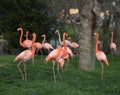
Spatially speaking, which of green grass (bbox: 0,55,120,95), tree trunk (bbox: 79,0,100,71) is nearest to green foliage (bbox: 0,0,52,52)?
green grass (bbox: 0,55,120,95)

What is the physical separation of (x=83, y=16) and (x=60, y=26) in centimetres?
936

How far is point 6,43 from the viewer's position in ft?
73.1

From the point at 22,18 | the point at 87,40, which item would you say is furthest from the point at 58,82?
the point at 22,18

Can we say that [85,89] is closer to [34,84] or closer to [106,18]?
[34,84]

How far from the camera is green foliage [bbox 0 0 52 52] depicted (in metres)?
20.8

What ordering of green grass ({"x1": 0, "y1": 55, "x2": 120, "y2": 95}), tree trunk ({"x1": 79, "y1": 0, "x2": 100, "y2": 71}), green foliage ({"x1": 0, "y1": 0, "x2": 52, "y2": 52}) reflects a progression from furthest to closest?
1. green foliage ({"x1": 0, "y1": 0, "x2": 52, "y2": 52})
2. tree trunk ({"x1": 79, "y1": 0, "x2": 100, "y2": 71})
3. green grass ({"x1": 0, "y1": 55, "x2": 120, "y2": 95})

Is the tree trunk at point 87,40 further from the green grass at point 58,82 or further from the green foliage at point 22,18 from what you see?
the green foliage at point 22,18

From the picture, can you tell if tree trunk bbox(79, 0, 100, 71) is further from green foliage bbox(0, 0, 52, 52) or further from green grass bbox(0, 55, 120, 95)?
green foliage bbox(0, 0, 52, 52)

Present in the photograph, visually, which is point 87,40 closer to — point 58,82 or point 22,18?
point 58,82

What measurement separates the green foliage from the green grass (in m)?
7.75

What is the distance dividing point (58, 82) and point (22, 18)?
11.3 metres

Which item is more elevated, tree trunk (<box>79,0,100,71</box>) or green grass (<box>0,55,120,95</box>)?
tree trunk (<box>79,0,100,71</box>)

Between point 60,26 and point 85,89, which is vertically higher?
point 60,26

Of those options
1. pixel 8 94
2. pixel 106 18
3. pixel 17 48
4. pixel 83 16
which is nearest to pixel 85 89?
pixel 8 94
